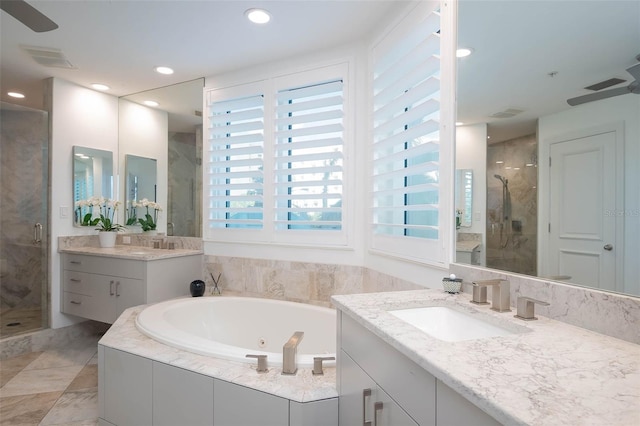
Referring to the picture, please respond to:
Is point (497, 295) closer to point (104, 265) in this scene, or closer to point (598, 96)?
point (598, 96)

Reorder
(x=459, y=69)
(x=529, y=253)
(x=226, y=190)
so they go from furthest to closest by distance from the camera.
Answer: (x=226, y=190)
(x=459, y=69)
(x=529, y=253)

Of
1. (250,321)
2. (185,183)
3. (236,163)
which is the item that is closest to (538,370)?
(250,321)

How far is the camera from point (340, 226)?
2.71m

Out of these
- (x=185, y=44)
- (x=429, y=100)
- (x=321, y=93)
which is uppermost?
(x=185, y=44)

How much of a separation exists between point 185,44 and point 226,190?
1.22 m

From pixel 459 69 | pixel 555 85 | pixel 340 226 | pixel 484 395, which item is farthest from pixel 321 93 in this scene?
pixel 484 395

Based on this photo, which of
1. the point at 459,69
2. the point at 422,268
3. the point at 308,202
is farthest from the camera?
the point at 308,202

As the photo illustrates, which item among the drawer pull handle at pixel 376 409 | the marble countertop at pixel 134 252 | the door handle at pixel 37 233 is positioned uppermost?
the door handle at pixel 37 233

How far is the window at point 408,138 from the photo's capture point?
6.13ft

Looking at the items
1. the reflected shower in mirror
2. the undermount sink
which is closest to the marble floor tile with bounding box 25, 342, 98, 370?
the reflected shower in mirror

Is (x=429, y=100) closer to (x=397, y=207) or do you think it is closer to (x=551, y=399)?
(x=397, y=207)

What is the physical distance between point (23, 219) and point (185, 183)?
1470 millimetres

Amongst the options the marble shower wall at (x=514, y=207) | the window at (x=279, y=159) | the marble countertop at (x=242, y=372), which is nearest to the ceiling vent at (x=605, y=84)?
the marble shower wall at (x=514, y=207)

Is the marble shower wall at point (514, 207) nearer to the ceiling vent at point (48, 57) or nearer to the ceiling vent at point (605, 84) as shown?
the ceiling vent at point (605, 84)
